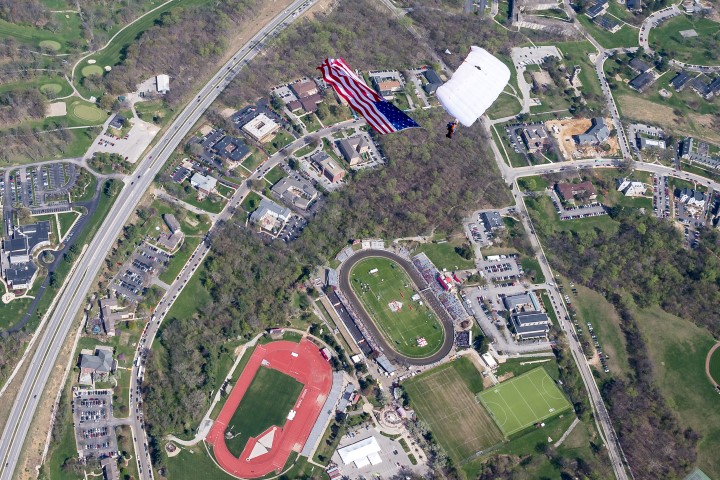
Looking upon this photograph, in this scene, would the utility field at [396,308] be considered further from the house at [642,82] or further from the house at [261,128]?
the house at [642,82]

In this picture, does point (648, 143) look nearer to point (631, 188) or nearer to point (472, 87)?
point (631, 188)

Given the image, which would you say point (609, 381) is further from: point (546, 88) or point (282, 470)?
A: point (546, 88)

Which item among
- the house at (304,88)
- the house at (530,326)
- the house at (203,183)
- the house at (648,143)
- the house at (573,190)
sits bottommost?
the house at (530,326)

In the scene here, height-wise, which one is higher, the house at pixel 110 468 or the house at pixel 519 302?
the house at pixel 110 468

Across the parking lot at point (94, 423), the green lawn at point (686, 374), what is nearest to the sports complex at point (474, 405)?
the green lawn at point (686, 374)

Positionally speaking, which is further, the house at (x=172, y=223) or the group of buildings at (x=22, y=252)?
the house at (x=172, y=223)

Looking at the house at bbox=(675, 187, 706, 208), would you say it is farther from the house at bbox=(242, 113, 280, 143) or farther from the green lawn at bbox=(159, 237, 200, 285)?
the green lawn at bbox=(159, 237, 200, 285)

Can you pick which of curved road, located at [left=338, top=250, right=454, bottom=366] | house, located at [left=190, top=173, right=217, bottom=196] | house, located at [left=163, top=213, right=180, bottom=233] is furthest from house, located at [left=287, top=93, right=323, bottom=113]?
curved road, located at [left=338, top=250, right=454, bottom=366]

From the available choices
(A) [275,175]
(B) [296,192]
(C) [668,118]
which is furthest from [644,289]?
(A) [275,175]
